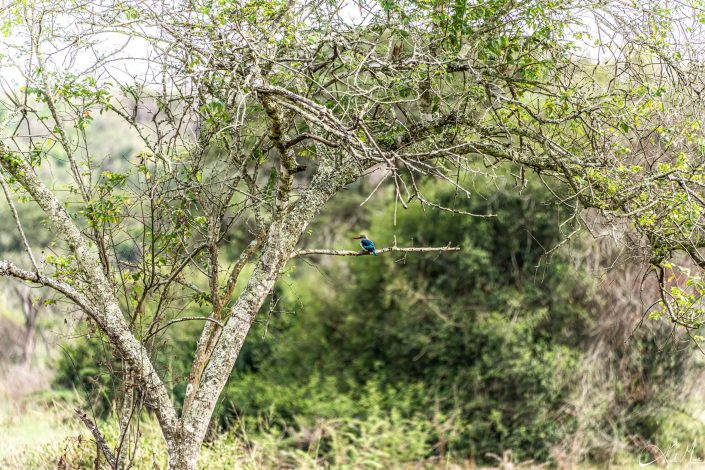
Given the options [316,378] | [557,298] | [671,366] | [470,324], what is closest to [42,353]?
[316,378]

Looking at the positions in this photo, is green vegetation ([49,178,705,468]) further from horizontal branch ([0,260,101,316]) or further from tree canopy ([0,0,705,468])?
horizontal branch ([0,260,101,316])

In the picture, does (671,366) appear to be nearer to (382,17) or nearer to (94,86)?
(382,17)

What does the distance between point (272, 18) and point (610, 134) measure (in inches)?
89.0

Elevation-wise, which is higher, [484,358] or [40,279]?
[484,358]

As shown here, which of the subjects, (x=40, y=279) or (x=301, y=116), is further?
(x=301, y=116)

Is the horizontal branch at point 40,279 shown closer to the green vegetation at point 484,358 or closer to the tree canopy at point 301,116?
the tree canopy at point 301,116

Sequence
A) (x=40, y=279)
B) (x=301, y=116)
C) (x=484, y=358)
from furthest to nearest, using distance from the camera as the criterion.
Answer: (x=484, y=358)
(x=301, y=116)
(x=40, y=279)

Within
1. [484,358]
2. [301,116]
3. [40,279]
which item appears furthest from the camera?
[484,358]

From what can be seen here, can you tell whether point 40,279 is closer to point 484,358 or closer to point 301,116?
point 301,116

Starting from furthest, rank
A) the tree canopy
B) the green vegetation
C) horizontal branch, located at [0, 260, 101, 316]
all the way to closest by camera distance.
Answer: the green vegetation < the tree canopy < horizontal branch, located at [0, 260, 101, 316]

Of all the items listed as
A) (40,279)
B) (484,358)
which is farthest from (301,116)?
(484,358)

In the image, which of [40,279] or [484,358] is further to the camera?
[484,358]

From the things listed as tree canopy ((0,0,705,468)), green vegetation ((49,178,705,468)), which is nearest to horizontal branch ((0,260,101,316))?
tree canopy ((0,0,705,468))

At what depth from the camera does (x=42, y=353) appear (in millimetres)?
17266
